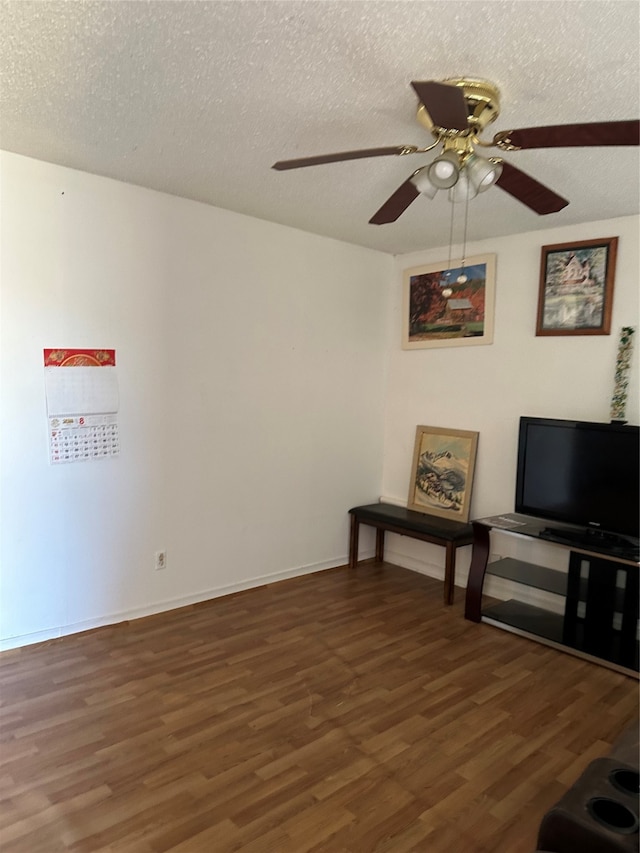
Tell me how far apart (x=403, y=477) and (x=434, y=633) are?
1.47 metres

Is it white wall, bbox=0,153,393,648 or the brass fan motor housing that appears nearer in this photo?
the brass fan motor housing

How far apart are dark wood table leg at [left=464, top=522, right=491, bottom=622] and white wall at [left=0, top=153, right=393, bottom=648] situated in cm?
122

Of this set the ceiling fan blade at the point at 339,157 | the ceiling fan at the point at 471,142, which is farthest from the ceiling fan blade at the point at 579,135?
the ceiling fan blade at the point at 339,157

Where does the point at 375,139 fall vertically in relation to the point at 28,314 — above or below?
above

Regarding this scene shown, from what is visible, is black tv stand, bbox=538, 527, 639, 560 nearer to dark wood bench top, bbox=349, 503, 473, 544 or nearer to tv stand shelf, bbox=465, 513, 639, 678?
tv stand shelf, bbox=465, 513, 639, 678

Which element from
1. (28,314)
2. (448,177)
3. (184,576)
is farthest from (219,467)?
(448,177)

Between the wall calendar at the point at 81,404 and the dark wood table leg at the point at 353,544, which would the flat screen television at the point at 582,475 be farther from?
the wall calendar at the point at 81,404

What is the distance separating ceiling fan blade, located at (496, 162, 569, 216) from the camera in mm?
2098

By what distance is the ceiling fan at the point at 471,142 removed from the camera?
1628 millimetres

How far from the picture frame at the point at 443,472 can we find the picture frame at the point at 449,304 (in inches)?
26.6

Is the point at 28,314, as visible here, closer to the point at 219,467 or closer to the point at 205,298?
the point at 205,298

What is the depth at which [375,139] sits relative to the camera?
7.80 ft

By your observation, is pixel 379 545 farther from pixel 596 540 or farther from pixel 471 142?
pixel 471 142

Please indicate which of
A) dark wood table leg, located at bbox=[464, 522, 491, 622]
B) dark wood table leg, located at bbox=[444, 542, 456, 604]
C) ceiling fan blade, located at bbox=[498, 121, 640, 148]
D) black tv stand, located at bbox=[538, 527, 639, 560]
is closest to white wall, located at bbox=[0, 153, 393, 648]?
dark wood table leg, located at bbox=[444, 542, 456, 604]
